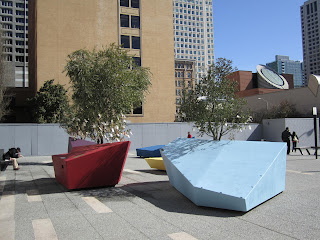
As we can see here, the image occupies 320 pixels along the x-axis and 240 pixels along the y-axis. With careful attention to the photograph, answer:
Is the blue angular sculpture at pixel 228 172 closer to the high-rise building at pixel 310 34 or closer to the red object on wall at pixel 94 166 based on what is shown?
the red object on wall at pixel 94 166

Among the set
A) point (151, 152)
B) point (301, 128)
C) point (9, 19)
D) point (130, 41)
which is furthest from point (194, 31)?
point (151, 152)

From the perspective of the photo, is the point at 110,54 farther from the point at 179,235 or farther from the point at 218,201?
the point at 179,235

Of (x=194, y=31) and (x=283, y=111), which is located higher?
(x=194, y=31)

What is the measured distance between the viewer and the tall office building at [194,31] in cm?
14950

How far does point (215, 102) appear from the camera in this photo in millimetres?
8852

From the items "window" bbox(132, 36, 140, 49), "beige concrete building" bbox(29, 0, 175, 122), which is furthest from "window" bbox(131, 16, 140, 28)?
"window" bbox(132, 36, 140, 49)

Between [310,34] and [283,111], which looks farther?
[310,34]

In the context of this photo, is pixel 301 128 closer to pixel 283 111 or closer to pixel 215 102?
pixel 283 111

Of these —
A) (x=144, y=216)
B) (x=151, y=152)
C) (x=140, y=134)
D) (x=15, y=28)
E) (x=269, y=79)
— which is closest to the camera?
(x=144, y=216)

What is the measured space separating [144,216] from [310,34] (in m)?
223

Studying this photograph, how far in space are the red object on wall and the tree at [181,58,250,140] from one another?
89.7 inches

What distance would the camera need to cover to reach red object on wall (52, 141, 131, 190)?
326 inches

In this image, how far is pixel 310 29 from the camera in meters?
196

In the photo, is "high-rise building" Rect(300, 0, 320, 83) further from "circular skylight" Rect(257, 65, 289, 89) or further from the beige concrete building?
the beige concrete building
